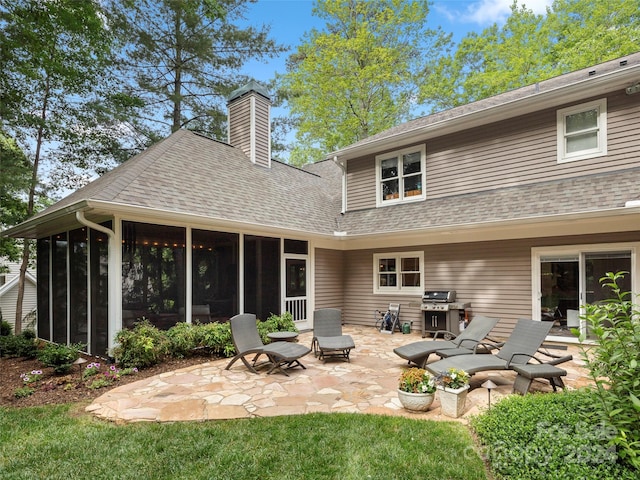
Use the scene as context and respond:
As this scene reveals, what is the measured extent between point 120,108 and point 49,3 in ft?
17.8

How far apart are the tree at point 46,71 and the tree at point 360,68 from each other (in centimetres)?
974

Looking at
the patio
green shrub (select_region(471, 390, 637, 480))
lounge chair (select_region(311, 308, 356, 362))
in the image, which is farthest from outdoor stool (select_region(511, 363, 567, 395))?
lounge chair (select_region(311, 308, 356, 362))

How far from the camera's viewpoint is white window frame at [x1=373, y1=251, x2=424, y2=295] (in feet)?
30.7

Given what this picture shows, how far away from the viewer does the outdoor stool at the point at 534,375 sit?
13.8ft

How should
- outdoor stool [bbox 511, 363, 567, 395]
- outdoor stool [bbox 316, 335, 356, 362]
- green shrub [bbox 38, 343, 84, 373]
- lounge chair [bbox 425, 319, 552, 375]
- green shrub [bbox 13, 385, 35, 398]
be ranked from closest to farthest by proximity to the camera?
outdoor stool [bbox 511, 363, 567, 395], lounge chair [bbox 425, 319, 552, 375], green shrub [bbox 13, 385, 35, 398], green shrub [bbox 38, 343, 84, 373], outdoor stool [bbox 316, 335, 356, 362]

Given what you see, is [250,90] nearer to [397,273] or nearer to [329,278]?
[329,278]

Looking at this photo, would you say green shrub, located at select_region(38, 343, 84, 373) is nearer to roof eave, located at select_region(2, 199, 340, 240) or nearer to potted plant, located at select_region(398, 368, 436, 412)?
roof eave, located at select_region(2, 199, 340, 240)

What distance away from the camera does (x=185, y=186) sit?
25.1 ft

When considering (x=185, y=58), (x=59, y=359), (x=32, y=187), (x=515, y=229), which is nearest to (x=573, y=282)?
(x=515, y=229)

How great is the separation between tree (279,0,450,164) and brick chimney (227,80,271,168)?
7143 millimetres

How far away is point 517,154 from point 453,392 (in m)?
6.45

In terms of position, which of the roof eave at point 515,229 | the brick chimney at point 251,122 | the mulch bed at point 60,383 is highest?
the brick chimney at point 251,122

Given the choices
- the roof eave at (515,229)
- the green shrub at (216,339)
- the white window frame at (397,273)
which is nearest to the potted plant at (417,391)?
the green shrub at (216,339)

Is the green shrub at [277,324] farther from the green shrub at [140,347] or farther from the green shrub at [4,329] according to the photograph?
the green shrub at [4,329]
